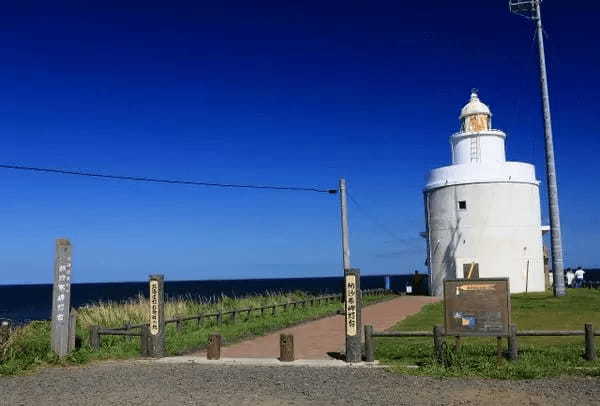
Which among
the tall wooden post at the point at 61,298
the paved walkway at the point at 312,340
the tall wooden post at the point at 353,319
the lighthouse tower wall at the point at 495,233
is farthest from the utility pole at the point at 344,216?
the lighthouse tower wall at the point at 495,233

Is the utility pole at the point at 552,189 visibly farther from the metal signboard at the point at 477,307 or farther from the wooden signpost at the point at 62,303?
the wooden signpost at the point at 62,303

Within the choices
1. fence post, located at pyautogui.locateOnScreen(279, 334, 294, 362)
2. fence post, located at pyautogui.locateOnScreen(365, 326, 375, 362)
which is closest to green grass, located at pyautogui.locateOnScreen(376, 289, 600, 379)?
fence post, located at pyautogui.locateOnScreen(365, 326, 375, 362)

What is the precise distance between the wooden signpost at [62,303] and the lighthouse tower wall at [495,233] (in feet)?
67.0

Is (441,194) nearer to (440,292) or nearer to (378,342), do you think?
(440,292)

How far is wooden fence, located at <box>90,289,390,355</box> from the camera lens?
43.4ft

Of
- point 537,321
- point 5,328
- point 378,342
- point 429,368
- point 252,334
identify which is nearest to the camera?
point 429,368

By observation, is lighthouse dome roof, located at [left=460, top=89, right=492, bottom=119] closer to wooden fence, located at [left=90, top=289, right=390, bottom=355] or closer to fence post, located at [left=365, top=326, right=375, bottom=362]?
wooden fence, located at [left=90, top=289, right=390, bottom=355]

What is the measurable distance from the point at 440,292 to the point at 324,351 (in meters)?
18.9

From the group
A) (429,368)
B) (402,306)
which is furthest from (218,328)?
(402,306)

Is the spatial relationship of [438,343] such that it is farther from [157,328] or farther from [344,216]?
[344,216]

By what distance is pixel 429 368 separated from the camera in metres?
10.7

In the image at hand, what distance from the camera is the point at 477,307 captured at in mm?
11664

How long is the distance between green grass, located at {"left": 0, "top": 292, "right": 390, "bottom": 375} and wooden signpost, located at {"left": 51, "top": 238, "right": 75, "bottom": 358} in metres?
0.24

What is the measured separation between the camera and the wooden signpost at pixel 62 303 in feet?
42.6
